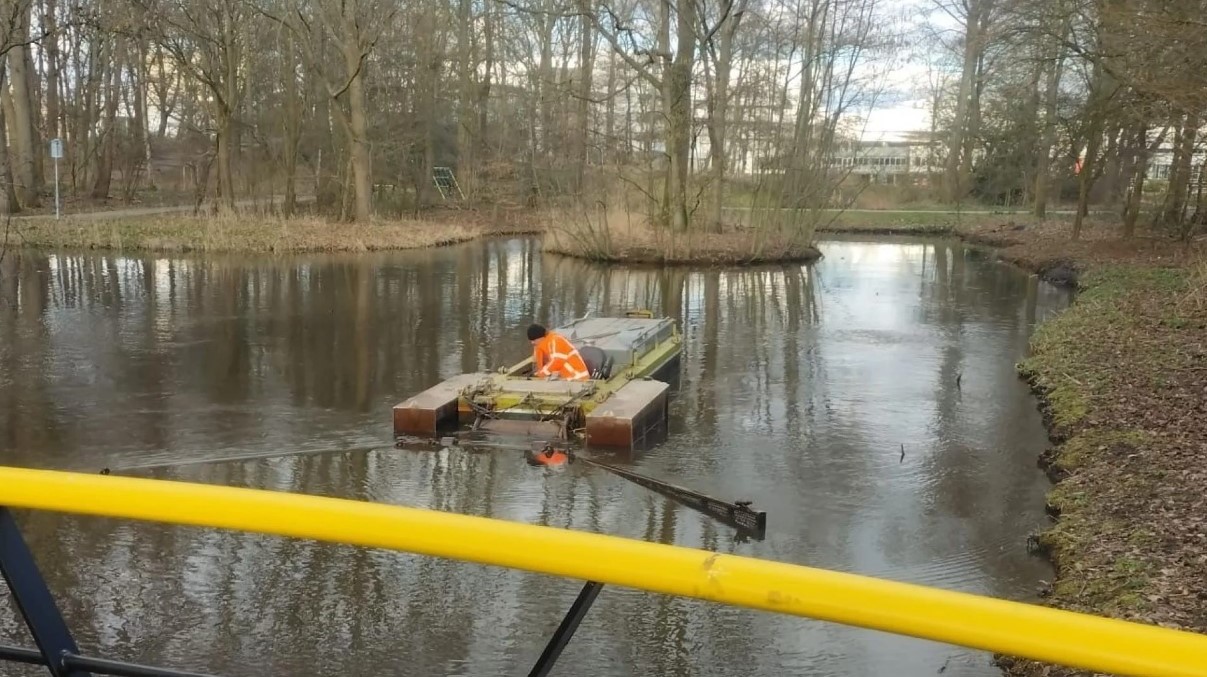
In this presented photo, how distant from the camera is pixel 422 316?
1809cm

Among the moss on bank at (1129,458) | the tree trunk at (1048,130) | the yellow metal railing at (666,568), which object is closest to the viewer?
the yellow metal railing at (666,568)

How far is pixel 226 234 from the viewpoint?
29.3 m

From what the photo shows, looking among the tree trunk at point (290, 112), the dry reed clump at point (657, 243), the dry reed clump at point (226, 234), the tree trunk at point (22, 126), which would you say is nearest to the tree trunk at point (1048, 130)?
the dry reed clump at point (657, 243)

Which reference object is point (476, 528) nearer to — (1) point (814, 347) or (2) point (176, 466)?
(2) point (176, 466)

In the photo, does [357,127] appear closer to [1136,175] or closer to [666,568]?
[1136,175]

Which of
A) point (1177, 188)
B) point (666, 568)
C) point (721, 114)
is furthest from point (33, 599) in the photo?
point (1177, 188)

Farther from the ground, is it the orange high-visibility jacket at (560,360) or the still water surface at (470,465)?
the orange high-visibility jacket at (560,360)

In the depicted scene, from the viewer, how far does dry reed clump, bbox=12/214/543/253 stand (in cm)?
2872

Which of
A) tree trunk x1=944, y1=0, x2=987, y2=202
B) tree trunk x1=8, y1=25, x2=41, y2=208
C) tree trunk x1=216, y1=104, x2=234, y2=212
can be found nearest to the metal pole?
tree trunk x1=216, y1=104, x2=234, y2=212

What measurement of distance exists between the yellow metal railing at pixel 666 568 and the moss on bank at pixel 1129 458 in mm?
4205

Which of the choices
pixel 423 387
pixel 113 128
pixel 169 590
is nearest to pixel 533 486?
pixel 169 590

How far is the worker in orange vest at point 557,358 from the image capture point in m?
11.1

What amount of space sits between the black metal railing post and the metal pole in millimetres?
827

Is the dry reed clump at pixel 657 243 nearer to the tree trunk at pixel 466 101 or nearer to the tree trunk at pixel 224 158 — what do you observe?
the tree trunk at pixel 224 158
